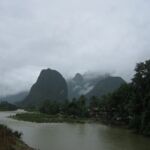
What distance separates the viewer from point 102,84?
595ft

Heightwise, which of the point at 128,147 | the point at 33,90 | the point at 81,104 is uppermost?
the point at 33,90

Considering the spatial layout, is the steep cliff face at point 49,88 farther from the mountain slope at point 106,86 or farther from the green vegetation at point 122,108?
the green vegetation at point 122,108

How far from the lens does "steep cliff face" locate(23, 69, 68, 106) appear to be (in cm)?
17038

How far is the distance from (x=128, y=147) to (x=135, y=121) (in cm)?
1828

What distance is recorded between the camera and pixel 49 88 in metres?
172

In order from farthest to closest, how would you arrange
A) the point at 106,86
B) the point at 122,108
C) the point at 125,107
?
1. the point at 106,86
2. the point at 122,108
3. the point at 125,107

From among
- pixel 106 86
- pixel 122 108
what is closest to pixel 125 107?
pixel 122 108

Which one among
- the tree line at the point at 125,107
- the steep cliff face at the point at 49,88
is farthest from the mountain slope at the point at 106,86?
the tree line at the point at 125,107

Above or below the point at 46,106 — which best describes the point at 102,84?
above

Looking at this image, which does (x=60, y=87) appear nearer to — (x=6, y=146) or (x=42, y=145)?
(x=42, y=145)

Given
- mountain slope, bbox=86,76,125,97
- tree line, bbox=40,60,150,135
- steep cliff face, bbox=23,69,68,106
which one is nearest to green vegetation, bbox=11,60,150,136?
tree line, bbox=40,60,150,135

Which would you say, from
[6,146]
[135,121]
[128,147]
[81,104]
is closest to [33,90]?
[81,104]

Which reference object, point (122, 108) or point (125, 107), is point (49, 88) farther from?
point (125, 107)

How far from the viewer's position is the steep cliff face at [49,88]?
170375 millimetres
